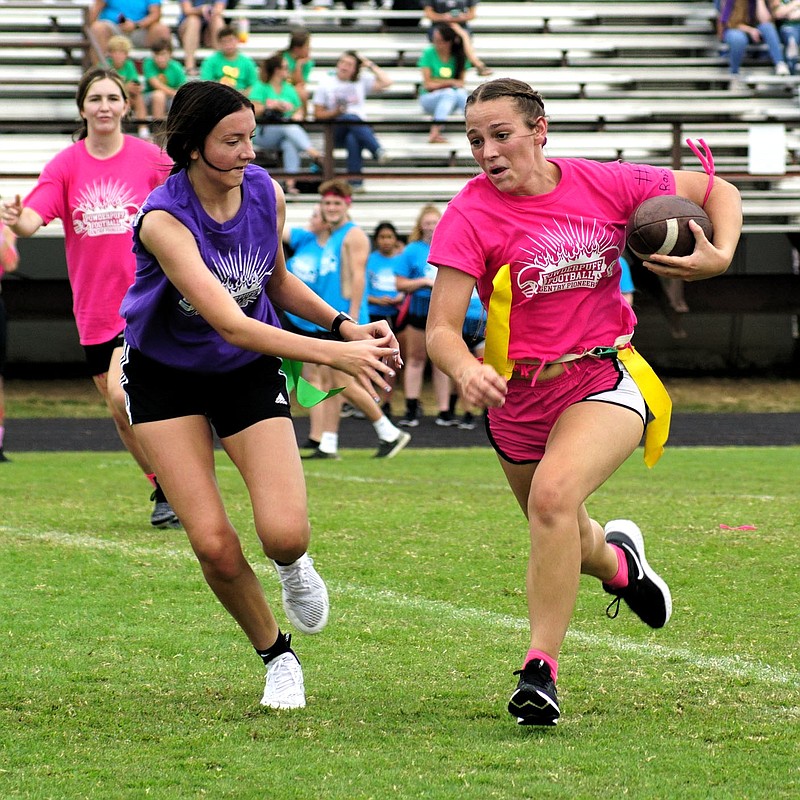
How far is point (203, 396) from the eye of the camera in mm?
4555

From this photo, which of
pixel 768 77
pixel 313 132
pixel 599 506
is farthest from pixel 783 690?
pixel 768 77

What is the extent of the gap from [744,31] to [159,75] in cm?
887

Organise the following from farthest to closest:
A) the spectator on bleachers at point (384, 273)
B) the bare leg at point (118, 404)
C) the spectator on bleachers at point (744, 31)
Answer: the spectator on bleachers at point (744, 31), the spectator on bleachers at point (384, 273), the bare leg at point (118, 404)

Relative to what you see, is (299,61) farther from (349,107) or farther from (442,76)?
(442,76)

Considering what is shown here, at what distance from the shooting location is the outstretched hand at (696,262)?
4.50m

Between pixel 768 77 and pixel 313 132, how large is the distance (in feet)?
22.1

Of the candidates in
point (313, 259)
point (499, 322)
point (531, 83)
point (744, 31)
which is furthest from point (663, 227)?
point (744, 31)

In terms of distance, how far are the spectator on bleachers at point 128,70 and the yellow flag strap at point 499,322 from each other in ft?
42.4

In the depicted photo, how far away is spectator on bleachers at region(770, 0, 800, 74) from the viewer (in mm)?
20719

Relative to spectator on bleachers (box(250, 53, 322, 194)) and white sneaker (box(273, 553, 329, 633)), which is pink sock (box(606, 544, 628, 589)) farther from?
spectator on bleachers (box(250, 53, 322, 194))

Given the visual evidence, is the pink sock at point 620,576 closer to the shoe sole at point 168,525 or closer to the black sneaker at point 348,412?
the shoe sole at point 168,525

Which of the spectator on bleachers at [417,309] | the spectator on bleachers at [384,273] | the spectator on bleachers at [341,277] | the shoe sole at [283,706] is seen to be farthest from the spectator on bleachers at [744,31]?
the shoe sole at [283,706]

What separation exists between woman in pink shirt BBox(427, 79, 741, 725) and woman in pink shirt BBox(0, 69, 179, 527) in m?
3.56

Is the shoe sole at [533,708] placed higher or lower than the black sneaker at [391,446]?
higher
